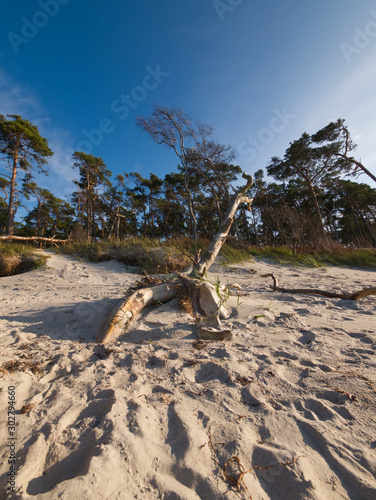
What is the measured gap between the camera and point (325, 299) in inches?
128

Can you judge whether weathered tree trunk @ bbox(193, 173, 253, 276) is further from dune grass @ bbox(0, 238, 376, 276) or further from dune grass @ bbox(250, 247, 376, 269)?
dune grass @ bbox(250, 247, 376, 269)

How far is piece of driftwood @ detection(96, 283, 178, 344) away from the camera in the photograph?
2121 millimetres

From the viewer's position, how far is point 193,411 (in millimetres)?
1130

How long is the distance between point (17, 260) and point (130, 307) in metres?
5.31

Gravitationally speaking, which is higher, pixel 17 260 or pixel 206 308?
pixel 17 260

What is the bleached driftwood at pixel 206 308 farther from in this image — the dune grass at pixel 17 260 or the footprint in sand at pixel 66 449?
the dune grass at pixel 17 260

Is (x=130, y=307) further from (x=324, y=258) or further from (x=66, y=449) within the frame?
(x=324, y=258)

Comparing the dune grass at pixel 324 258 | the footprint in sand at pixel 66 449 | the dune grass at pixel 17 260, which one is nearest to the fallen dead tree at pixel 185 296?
the footprint in sand at pixel 66 449

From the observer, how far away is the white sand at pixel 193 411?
2.54 feet

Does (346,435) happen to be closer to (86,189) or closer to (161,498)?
(161,498)

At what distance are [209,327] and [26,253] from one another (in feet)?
21.1

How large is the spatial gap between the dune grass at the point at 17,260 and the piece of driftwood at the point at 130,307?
4.69m

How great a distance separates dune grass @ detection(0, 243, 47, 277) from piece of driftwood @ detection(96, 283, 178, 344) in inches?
185

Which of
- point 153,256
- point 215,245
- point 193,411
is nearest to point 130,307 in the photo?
point 193,411
